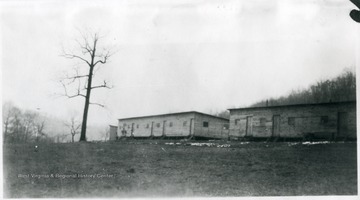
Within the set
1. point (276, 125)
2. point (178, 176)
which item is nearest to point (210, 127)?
point (276, 125)

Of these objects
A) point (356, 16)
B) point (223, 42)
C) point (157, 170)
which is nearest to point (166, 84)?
point (223, 42)

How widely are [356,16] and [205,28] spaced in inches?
136

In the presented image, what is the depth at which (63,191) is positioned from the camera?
702cm

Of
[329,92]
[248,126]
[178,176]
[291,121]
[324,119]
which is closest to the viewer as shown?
[178,176]

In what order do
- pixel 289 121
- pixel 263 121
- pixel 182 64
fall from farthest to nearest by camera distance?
pixel 263 121, pixel 289 121, pixel 182 64

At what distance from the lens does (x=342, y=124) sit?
532 inches

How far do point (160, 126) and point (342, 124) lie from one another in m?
12.8

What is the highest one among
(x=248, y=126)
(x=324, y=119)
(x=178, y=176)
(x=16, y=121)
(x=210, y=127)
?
(x=324, y=119)

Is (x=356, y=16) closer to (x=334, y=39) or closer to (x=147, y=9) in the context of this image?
(x=334, y=39)

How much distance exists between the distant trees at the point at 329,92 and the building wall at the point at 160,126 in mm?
5920

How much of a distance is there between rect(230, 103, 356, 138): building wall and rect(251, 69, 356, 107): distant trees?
354 millimetres

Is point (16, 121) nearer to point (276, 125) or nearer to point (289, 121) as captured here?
point (276, 125)

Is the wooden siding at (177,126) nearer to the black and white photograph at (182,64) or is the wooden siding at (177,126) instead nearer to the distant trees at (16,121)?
the distant trees at (16,121)

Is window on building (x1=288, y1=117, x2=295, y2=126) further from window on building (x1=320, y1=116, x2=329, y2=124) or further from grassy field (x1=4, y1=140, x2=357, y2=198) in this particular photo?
grassy field (x1=4, y1=140, x2=357, y2=198)
